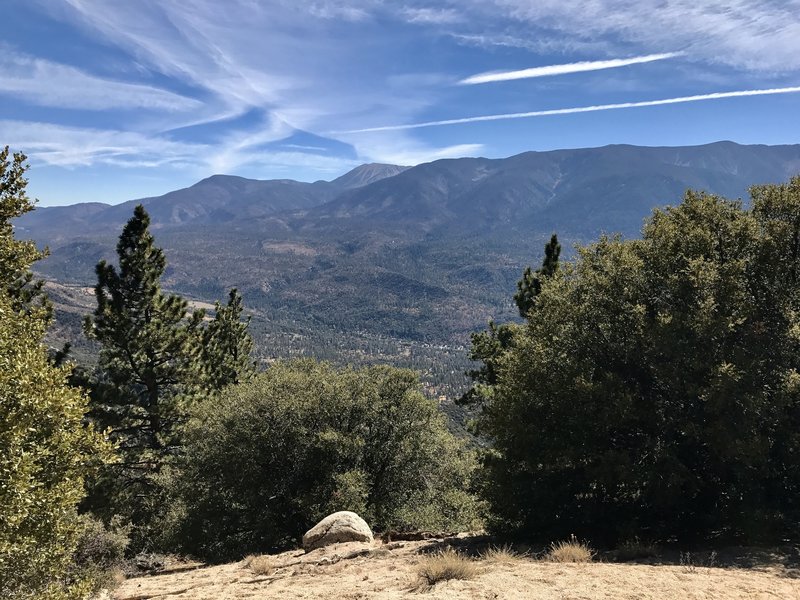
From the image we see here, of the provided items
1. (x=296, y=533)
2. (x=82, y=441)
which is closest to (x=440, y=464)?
(x=296, y=533)

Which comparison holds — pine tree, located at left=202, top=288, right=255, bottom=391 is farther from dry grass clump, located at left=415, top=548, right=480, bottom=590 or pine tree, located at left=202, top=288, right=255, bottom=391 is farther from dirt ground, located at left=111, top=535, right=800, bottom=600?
dry grass clump, located at left=415, top=548, right=480, bottom=590

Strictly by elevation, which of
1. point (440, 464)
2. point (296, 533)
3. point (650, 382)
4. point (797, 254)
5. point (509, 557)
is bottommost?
point (296, 533)

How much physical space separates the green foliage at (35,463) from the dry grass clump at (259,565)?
189 inches

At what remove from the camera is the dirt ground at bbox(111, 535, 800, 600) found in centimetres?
915

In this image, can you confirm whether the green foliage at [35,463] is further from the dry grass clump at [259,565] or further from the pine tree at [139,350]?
the pine tree at [139,350]

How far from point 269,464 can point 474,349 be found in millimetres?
17015

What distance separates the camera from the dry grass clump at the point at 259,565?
1345cm

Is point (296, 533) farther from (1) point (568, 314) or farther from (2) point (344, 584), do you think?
(1) point (568, 314)

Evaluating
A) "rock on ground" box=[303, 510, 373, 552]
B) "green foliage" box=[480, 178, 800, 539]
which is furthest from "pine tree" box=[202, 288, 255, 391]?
"green foliage" box=[480, 178, 800, 539]

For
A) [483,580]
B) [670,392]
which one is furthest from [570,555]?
[670,392]

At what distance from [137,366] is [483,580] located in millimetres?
23601

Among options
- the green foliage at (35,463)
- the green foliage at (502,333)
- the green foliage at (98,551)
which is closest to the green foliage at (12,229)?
the green foliage at (35,463)

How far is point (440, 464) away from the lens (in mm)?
22297

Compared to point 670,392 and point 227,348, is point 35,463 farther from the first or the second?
point 227,348
